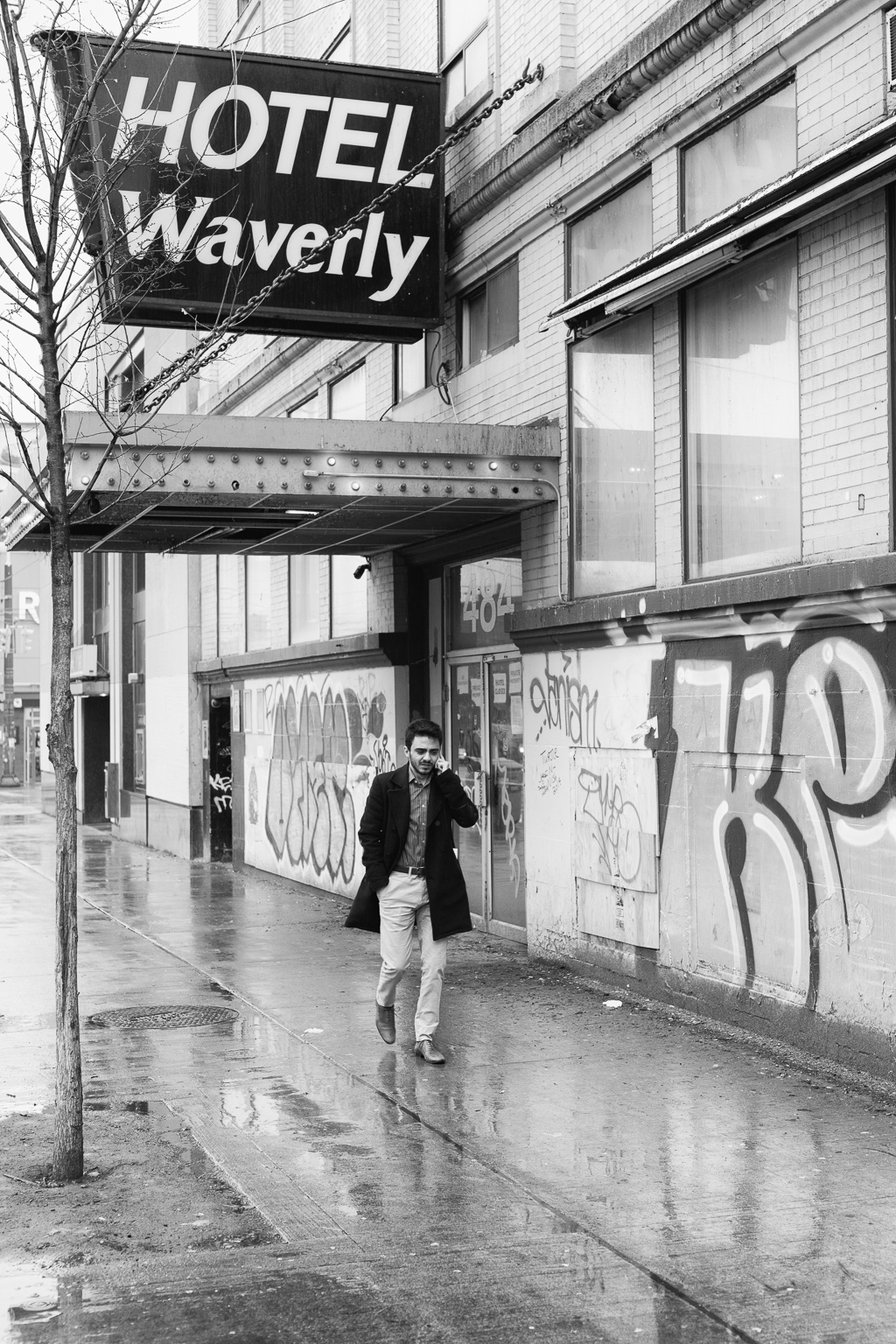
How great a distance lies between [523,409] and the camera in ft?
36.5

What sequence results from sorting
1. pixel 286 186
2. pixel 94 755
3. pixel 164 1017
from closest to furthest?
1. pixel 164 1017
2. pixel 286 186
3. pixel 94 755

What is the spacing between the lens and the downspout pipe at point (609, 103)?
28.1 feet

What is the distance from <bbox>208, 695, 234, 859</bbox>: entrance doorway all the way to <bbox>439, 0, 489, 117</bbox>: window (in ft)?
32.9

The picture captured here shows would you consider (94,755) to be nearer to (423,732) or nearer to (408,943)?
(408,943)

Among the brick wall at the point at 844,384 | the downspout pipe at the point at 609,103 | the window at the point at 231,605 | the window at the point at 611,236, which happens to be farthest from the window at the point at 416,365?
the window at the point at 231,605

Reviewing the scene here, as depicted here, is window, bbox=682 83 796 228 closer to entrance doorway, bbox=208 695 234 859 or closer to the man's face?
the man's face

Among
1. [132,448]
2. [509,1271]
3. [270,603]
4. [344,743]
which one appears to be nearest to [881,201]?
[132,448]

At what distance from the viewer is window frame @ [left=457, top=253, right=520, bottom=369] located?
1130 centimetres

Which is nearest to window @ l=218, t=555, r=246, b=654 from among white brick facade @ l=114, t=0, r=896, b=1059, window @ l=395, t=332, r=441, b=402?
window @ l=395, t=332, r=441, b=402

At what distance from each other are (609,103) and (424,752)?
188 inches

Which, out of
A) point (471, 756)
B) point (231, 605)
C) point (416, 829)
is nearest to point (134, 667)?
point (231, 605)

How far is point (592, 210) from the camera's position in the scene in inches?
403

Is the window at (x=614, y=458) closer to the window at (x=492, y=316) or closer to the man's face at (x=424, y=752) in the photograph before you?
the window at (x=492, y=316)

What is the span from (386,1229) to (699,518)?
5.11m
